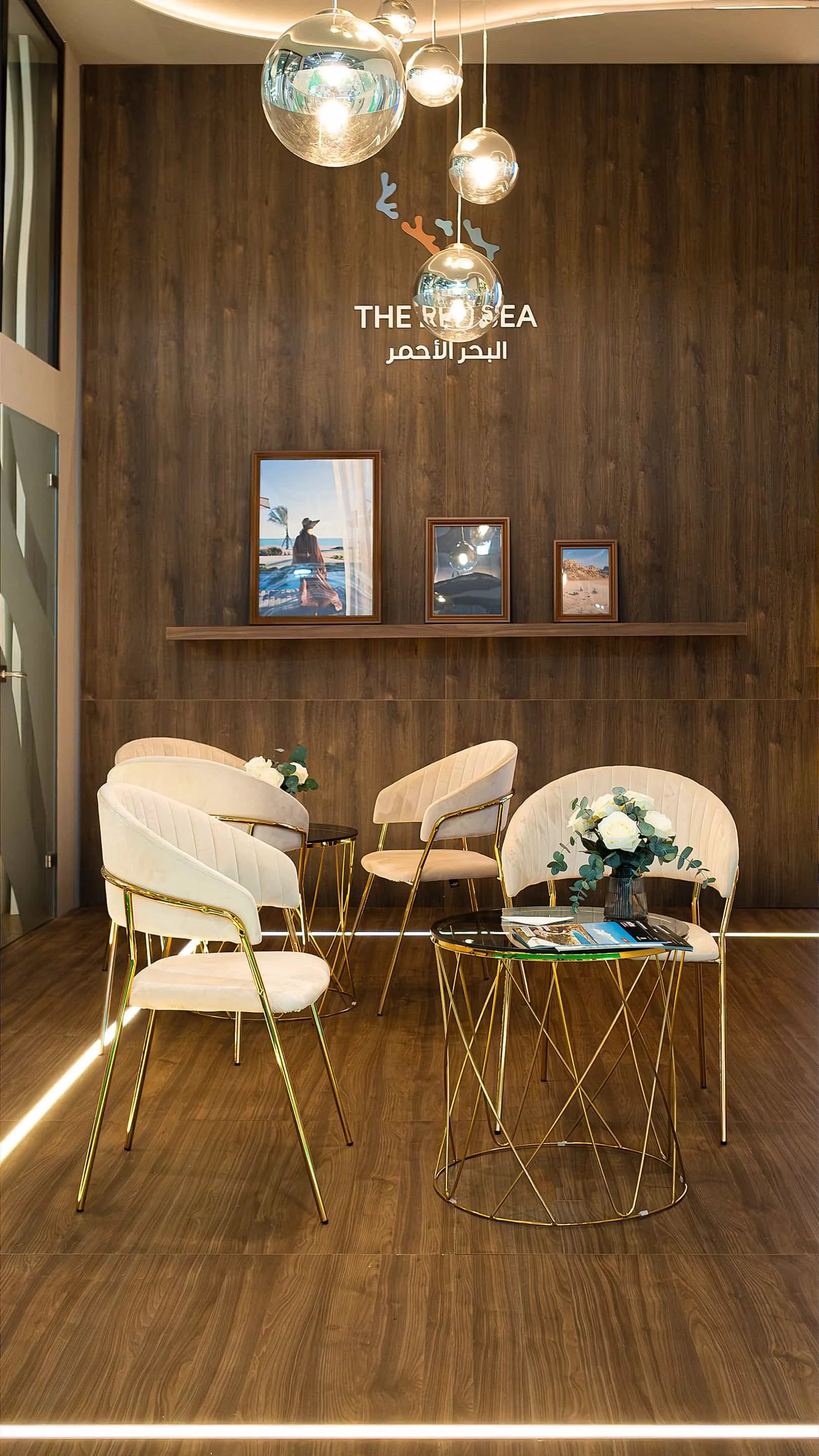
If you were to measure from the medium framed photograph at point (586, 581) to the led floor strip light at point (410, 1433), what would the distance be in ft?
15.1

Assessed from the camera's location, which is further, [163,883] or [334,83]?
[163,883]

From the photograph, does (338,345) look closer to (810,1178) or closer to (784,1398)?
(810,1178)

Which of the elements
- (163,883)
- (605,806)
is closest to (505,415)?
(605,806)

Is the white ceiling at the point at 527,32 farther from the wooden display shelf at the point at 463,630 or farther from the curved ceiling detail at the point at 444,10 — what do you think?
the wooden display shelf at the point at 463,630

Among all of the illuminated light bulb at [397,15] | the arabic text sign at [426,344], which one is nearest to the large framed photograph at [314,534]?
the arabic text sign at [426,344]

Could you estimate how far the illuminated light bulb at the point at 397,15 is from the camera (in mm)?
3459

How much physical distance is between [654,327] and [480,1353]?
540cm

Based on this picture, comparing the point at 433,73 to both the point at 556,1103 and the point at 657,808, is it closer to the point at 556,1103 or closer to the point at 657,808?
the point at 657,808

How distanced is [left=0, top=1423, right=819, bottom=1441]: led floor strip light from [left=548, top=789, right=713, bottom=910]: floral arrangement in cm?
116

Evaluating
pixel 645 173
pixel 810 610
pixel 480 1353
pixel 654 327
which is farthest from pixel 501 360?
pixel 480 1353

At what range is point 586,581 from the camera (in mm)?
6168

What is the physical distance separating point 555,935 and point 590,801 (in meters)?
1.06

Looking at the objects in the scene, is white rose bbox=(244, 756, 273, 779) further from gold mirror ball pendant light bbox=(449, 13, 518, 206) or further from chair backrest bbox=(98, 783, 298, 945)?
gold mirror ball pendant light bbox=(449, 13, 518, 206)

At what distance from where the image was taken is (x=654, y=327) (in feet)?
20.4
